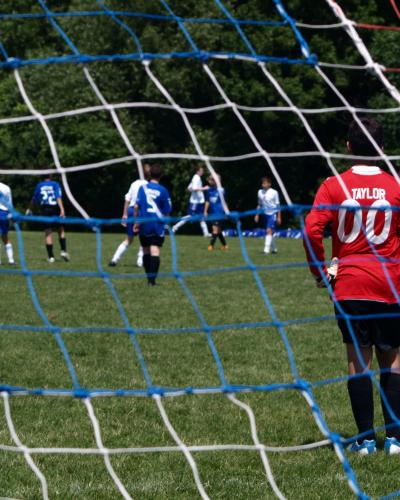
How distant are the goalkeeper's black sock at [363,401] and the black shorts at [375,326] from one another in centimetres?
20

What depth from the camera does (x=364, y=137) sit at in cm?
460

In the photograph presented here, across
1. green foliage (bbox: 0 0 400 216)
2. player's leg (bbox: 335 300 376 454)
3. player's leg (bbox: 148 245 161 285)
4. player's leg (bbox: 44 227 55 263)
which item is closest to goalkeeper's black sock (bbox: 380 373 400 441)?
player's leg (bbox: 335 300 376 454)

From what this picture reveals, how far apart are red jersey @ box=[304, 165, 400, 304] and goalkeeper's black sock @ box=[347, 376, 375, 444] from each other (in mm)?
455

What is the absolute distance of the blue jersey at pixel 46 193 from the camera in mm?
15703

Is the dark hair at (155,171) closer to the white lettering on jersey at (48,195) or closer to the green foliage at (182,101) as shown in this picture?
the white lettering on jersey at (48,195)

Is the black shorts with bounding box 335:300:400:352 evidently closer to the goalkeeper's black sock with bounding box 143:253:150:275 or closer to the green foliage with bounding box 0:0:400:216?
the goalkeeper's black sock with bounding box 143:253:150:275

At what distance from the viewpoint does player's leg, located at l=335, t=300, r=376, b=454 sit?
469cm

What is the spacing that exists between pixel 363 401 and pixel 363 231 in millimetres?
906

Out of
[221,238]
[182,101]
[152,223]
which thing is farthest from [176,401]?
[182,101]

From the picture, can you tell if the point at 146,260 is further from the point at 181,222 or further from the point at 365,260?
the point at 365,260

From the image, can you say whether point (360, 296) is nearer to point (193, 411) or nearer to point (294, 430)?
point (294, 430)

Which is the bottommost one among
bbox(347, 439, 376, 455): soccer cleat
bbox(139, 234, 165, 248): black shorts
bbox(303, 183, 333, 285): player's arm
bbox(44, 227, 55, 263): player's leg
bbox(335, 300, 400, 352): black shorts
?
bbox(44, 227, 55, 263): player's leg

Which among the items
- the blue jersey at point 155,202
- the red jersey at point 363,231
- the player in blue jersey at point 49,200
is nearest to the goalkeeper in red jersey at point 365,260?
the red jersey at point 363,231

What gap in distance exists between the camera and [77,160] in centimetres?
3191
